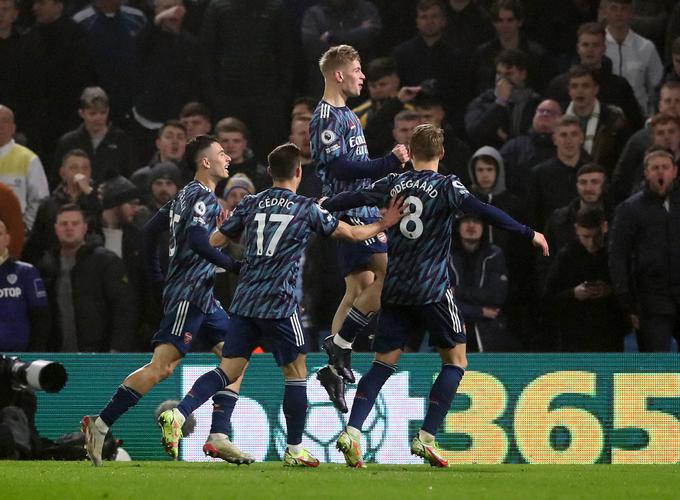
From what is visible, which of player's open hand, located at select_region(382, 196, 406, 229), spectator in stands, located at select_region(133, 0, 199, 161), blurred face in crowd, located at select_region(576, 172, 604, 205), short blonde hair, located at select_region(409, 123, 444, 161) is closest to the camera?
player's open hand, located at select_region(382, 196, 406, 229)

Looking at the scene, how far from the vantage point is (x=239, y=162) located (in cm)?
1441

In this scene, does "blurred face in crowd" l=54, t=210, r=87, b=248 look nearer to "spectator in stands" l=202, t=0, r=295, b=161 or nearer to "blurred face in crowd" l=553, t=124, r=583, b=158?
"spectator in stands" l=202, t=0, r=295, b=161

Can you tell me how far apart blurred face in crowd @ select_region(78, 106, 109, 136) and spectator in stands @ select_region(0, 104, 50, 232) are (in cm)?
66

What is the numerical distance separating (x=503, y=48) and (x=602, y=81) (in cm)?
116

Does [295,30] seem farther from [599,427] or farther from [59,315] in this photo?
[599,427]

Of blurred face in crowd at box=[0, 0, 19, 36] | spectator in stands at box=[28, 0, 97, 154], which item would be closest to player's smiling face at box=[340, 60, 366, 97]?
spectator in stands at box=[28, 0, 97, 154]

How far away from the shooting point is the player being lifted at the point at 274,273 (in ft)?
31.6

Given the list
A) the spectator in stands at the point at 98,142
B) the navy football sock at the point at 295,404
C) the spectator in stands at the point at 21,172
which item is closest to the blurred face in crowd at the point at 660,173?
the navy football sock at the point at 295,404

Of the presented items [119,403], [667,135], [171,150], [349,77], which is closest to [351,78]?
[349,77]

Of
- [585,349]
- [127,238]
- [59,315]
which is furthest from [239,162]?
[585,349]

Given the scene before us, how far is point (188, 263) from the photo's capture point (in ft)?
34.2

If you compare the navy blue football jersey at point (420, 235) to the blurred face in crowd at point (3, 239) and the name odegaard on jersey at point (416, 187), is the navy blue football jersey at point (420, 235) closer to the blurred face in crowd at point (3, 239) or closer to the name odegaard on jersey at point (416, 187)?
the name odegaard on jersey at point (416, 187)

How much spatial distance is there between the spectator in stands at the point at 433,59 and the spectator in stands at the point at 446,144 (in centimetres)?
69

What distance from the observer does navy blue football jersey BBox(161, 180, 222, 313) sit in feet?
33.8
